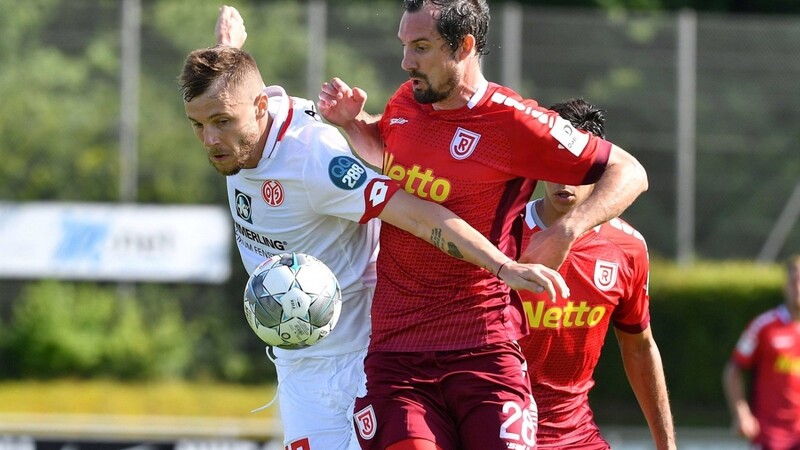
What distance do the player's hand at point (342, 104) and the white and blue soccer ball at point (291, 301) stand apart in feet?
2.85

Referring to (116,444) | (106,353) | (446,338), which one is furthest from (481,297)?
(106,353)

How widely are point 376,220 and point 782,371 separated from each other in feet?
22.8

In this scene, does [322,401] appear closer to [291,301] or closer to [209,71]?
[291,301]

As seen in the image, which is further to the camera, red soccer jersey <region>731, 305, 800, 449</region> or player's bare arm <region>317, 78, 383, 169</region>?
red soccer jersey <region>731, 305, 800, 449</region>

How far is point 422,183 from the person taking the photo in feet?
17.7

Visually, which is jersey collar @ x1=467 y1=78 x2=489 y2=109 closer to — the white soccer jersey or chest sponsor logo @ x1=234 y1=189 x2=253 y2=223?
the white soccer jersey

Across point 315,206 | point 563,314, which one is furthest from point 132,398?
point 315,206

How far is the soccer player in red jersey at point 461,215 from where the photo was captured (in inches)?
205

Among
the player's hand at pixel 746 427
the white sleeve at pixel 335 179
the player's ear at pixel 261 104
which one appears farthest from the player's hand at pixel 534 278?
the player's hand at pixel 746 427

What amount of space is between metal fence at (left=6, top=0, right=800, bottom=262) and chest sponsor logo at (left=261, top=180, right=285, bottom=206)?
48.8 ft

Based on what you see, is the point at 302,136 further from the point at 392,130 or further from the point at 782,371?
the point at 782,371

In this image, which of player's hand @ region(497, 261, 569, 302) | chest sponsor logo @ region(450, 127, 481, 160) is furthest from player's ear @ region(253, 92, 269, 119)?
player's hand @ region(497, 261, 569, 302)

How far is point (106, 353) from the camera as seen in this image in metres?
19.3

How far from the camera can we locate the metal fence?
20.5 meters
